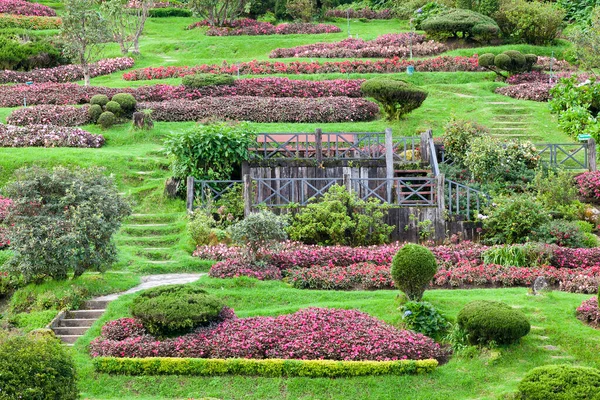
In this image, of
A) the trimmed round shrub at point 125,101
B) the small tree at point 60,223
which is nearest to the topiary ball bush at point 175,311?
the small tree at point 60,223

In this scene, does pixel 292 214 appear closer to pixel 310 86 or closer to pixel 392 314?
pixel 392 314

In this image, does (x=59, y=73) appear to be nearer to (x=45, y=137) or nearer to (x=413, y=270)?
(x=45, y=137)

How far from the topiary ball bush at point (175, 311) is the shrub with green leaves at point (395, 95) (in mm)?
16502

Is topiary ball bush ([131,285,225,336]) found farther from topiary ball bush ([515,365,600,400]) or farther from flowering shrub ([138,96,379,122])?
flowering shrub ([138,96,379,122])

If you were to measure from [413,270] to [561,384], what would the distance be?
5.50 meters

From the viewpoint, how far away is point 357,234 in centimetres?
2631

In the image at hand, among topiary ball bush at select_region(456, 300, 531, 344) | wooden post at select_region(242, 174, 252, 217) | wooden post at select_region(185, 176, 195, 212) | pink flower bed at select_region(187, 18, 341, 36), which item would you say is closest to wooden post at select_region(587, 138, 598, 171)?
wooden post at select_region(242, 174, 252, 217)

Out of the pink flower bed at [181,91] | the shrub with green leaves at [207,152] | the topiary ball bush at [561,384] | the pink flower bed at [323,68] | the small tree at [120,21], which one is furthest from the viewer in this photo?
the small tree at [120,21]

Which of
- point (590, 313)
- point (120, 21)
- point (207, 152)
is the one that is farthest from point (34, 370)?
point (120, 21)

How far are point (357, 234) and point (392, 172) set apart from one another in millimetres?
3781

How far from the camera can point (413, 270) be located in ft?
67.1

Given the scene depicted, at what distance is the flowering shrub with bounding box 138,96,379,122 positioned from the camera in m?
36.2

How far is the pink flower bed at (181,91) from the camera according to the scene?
1518 inches

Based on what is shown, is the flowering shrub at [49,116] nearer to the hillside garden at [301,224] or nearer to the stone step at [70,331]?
the hillside garden at [301,224]
